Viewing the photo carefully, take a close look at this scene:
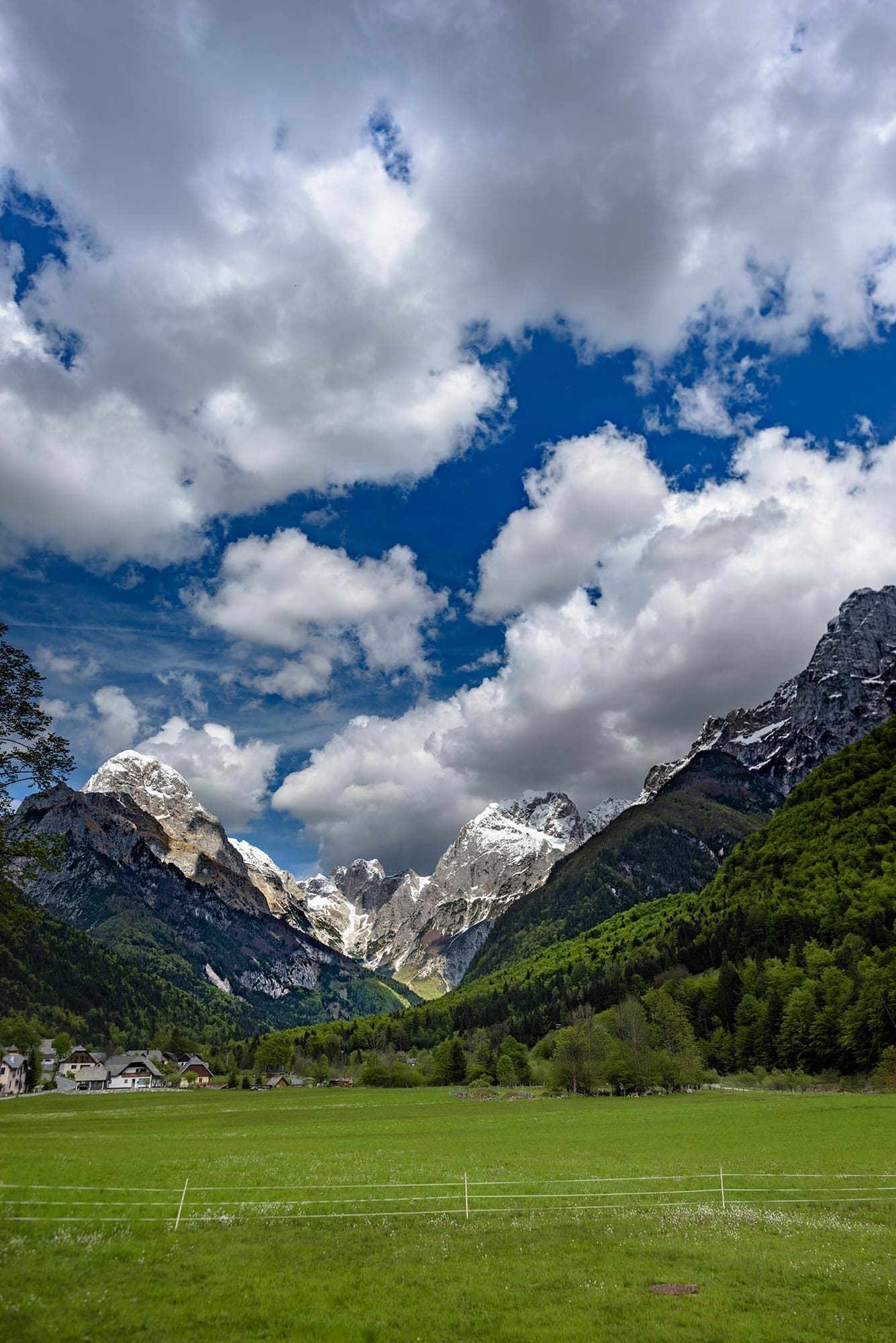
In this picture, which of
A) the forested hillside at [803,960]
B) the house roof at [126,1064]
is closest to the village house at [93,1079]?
the house roof at [126,1064]

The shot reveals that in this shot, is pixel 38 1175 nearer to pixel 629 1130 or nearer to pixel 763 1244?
pixel 763 1244

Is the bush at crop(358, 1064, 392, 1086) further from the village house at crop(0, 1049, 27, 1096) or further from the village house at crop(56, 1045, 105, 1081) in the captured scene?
the village house at crop(0, 1049, 27, 1096)

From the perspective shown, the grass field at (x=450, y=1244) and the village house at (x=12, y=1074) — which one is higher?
the grass field at (x=450, y=1244)

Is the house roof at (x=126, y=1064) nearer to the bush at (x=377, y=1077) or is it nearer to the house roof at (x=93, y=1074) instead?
the house roof at (x=93, y=1074)

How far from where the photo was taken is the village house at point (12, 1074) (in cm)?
14625

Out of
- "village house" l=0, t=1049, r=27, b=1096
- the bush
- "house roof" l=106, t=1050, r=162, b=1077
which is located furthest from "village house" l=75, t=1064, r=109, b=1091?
the bush

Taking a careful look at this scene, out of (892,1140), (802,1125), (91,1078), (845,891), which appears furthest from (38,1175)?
(91,1078)

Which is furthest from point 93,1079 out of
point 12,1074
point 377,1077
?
point 377,1077

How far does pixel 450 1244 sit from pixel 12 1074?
17362 cm

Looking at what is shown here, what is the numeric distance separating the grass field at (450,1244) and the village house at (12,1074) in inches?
4913

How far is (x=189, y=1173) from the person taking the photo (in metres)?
35.1

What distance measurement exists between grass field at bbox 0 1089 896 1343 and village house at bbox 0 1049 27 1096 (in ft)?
409

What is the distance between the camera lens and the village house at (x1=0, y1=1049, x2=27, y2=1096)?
480ft

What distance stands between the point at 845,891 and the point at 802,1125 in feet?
373
